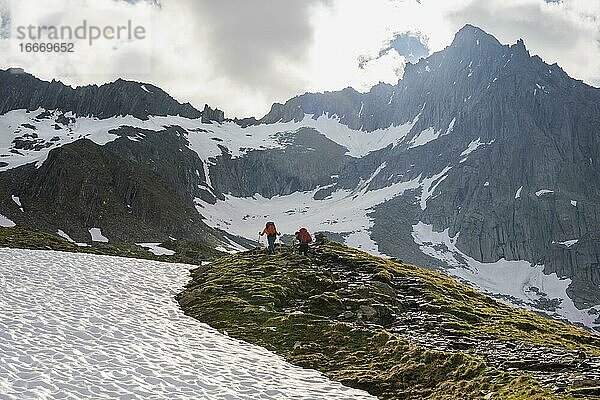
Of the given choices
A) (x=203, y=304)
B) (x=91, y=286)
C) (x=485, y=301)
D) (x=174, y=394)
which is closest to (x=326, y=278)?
(x=203, y=304)

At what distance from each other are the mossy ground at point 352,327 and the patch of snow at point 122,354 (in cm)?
116

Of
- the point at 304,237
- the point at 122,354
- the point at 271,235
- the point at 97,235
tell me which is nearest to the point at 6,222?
the point at 97,235

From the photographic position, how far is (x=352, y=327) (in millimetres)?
Result: 21312

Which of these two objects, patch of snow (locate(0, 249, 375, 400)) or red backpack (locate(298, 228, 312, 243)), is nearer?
patch of snow (locate(0, 249, 375, 400))

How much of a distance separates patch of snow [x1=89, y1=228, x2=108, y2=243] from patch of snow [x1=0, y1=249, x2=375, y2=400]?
128 meters

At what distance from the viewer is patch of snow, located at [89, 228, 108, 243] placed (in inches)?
5857

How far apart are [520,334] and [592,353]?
14.8 ft

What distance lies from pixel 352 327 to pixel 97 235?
143404 millimetres

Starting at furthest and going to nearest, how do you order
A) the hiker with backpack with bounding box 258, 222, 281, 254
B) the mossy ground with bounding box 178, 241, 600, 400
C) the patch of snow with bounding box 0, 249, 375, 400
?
1. the hiker with backpack with bounding box 258, 222, 281, 254
2. the mossy ground with bounding box 178, 241, 600, 400
3. the patch of snow with bounding box 0, 249, 375, 400

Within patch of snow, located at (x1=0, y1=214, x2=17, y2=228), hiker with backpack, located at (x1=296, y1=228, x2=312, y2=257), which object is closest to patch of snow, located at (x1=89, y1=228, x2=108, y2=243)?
patch of snow, located at (x1=0, y1=214, x2=17, y2=228)

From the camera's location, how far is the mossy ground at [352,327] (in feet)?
49.0

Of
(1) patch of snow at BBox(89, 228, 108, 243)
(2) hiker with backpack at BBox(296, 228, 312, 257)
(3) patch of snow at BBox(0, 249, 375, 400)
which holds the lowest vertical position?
(3) patch of snow at BBox(0, 249, 375, 400)

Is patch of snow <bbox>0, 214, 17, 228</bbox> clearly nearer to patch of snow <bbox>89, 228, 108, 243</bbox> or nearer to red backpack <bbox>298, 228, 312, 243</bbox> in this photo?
patch of snow <bbox>89, 228, 108, 243</bbox>

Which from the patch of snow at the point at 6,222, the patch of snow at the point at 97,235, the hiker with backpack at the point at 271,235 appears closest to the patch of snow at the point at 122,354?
the hiker with backpack at the point at 271,235
